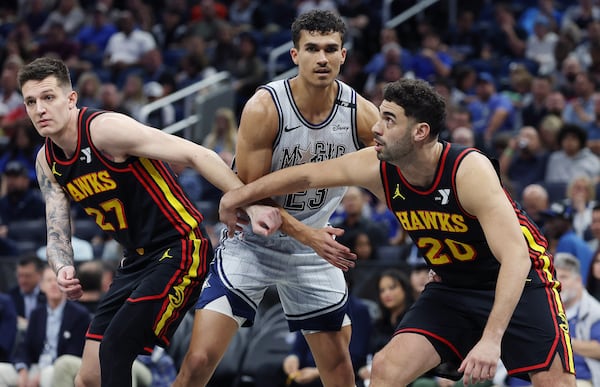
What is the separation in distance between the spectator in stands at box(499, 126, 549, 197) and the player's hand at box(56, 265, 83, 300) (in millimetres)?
6846

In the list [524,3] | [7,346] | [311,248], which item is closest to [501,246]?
[311,248]

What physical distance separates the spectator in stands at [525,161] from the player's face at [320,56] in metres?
5.90

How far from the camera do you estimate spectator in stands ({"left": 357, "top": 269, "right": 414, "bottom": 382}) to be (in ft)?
29.9

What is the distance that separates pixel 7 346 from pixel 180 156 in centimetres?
466

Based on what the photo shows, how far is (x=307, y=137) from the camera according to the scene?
6.24 metres

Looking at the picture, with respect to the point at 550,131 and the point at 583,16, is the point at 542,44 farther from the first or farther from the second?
the point at 550,131

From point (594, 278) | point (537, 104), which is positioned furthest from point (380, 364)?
point (537, 104)

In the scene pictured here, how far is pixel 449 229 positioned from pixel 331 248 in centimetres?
69

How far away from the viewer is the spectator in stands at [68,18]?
59.8 feet

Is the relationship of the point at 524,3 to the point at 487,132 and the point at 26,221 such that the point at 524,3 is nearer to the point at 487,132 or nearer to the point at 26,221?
the point at 487,132

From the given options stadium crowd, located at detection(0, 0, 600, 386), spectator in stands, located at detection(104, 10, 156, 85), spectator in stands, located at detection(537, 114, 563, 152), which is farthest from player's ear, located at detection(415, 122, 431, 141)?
spectator in stands, located at detection(104, 10, 156, 85)

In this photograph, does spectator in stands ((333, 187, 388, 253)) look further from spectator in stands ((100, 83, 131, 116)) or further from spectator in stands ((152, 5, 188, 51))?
spectator in stands ((152, 5, 188, 51))

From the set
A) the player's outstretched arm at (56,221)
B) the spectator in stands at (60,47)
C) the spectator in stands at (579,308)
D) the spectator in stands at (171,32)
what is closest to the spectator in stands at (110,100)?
the spectator in stands at (60,47)

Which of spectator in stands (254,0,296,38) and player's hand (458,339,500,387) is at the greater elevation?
spectator in stands (254,0,296,38)
